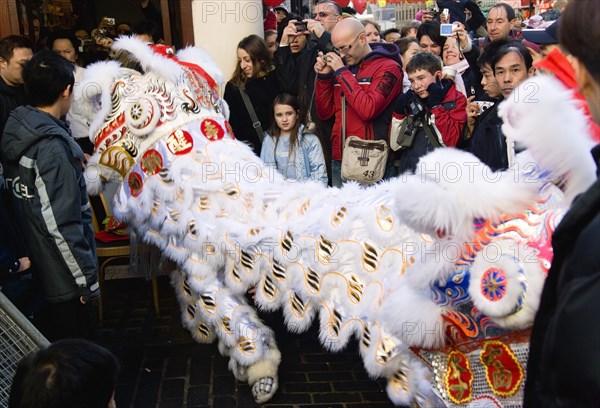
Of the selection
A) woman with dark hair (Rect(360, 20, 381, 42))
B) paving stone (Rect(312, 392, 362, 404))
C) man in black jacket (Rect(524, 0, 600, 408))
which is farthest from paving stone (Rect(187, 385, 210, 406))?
woman with dark hair (Rect(360, 20, 381, 42))

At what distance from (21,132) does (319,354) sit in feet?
7.24

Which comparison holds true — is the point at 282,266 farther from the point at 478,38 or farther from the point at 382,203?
the point at 478,38

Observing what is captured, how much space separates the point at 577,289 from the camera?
1.16 meters

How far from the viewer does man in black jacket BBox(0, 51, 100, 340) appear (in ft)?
9.76

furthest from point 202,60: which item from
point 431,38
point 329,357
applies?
point 431,38

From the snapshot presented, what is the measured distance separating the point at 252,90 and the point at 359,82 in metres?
0.96

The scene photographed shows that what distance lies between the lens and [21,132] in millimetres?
3033

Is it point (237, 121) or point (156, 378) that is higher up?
point (237, 121)

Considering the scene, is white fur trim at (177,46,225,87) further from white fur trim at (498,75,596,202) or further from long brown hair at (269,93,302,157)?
white fur trim at (498,75,596,202)

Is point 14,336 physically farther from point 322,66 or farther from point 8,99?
point 322,66

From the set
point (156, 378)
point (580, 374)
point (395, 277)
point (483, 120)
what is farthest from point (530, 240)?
point (156, 378)

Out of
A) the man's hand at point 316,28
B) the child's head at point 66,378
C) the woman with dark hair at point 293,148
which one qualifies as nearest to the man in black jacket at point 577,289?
the child's head at point 66,378

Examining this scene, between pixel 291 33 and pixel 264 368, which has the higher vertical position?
pixel 291 33

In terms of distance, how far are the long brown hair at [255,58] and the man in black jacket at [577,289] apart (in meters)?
3.76
